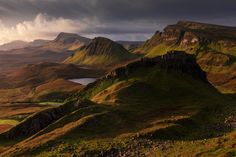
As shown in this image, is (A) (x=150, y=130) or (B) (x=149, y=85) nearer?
(A) (x=150, y=130)

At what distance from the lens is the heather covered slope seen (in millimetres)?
63281

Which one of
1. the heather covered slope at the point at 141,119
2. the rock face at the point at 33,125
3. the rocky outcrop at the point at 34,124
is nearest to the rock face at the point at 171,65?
the heather covered slope at the point at 141,119

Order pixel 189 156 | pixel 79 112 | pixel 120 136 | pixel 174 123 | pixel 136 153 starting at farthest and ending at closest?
pixel 79 112
pixel 174 123
pixel 120 136
pixel 136 153
pixel 189 156

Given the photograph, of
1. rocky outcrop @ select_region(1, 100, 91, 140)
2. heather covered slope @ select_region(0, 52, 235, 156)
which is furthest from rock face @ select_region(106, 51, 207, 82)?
rocky outcrop @ select_region(1, 100, 91, 140)

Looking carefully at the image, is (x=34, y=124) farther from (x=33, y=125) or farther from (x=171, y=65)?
(x=171, y=65)

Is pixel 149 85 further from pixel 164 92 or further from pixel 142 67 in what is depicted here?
pixel 142 67

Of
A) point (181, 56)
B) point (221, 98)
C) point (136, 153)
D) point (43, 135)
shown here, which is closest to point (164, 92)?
point (221, 98)

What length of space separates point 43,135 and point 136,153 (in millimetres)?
26745

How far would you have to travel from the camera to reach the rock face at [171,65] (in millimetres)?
138875

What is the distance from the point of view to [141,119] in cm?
8938

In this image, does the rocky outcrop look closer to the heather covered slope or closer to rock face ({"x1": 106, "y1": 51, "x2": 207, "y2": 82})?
the heather covered slope

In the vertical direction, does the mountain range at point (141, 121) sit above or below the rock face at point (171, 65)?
below

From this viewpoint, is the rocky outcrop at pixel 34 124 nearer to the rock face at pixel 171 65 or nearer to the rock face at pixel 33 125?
the rock face at pixel 33 125

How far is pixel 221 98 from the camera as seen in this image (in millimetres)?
122562
